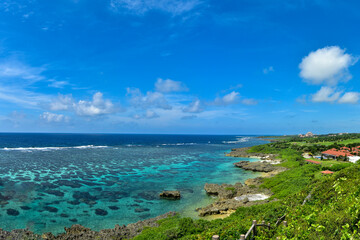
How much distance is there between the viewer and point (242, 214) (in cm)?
2295

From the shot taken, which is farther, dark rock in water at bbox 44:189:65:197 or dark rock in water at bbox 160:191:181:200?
dark rock in water at bbox 44:189:65:197

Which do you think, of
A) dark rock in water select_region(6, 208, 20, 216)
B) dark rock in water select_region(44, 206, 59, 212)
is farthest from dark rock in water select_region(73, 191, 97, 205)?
dark rock in water select_region(6, 208, 20, 216)

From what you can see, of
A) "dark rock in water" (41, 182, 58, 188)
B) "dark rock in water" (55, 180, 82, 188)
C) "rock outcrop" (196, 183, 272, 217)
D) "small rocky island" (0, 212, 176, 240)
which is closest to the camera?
"small rocky island" (0, 212, 176, 240)

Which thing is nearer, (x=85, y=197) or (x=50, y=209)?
(x=50, y=209)

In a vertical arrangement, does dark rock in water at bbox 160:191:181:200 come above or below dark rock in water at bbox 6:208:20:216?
below

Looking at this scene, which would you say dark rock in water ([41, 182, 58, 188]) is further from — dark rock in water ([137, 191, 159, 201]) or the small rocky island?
the small rocky island

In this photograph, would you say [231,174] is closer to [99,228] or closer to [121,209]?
[121,209]

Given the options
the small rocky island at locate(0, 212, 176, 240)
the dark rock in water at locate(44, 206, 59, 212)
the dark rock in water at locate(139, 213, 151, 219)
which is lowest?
the dark rock in water at locate(139, 213, 151, 219)

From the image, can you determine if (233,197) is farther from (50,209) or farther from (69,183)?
(69,183)

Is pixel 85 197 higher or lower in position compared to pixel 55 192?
lower

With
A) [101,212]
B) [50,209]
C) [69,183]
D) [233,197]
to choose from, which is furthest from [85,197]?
[233,197]

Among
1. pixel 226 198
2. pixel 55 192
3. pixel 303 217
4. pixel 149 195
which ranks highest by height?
pixel 303 217

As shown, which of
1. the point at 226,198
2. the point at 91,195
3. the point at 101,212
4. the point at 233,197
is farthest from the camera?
the point at 91,195

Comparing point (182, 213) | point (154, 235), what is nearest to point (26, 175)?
point (182, 213)
